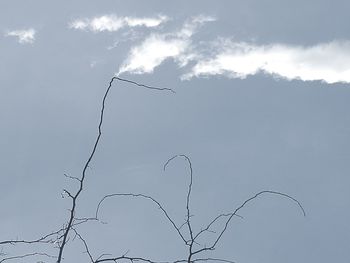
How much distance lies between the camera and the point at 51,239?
8.57 ft

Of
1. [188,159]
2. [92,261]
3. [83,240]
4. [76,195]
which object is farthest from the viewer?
[188,159]

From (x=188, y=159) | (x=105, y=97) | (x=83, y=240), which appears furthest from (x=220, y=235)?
(x=105, y=97)

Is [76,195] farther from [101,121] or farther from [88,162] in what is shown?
[101,121]

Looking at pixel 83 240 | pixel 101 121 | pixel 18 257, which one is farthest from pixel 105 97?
pixel 18 257

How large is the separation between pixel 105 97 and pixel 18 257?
94cm

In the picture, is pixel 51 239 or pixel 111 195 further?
pixel 111 195

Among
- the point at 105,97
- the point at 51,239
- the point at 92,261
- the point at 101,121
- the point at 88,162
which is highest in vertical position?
the point at 105,97

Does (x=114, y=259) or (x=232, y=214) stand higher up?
(x=232, y=214)

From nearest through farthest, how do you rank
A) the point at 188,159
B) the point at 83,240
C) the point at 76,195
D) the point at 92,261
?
the point at 92,261 → the point at 76,195 → the point at 83,240 → the point at 188,159

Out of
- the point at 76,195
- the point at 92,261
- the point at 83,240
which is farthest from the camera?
the point at 83,240

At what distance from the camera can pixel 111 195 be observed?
3.02m

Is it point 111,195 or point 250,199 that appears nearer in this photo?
point 250,199

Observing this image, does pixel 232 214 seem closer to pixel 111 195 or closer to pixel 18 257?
pixel 111 195

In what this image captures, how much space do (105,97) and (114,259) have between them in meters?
0.90
